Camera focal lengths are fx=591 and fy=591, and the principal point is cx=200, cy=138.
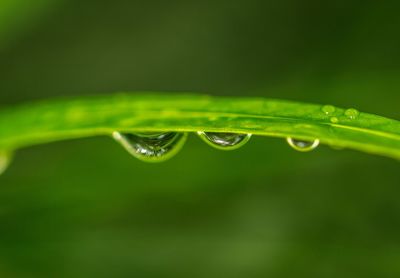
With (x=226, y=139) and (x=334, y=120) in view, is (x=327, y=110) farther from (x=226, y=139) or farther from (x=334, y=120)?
(x=226, y=139)

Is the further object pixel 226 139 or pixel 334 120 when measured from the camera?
pixel 226 139

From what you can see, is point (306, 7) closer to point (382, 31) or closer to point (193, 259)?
point (382, 31)

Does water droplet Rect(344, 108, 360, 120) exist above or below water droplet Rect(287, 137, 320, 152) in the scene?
below

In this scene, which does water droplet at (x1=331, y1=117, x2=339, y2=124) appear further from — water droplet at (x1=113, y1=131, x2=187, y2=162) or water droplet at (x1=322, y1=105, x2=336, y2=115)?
water droplet at (x1=113, y1=131, x2=187, y2=162)

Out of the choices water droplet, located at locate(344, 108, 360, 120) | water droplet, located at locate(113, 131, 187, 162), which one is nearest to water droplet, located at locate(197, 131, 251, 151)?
water droplet, located at locate(113, 131, 187, 162)

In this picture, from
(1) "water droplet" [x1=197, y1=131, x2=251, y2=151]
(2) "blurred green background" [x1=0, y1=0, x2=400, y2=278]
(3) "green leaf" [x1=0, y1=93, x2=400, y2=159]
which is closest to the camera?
(3) "green leaf" [x1=0, y1=93, x2=400, y2=159]

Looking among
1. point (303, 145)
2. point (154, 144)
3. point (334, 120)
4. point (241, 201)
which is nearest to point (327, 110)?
point (334, 120)
